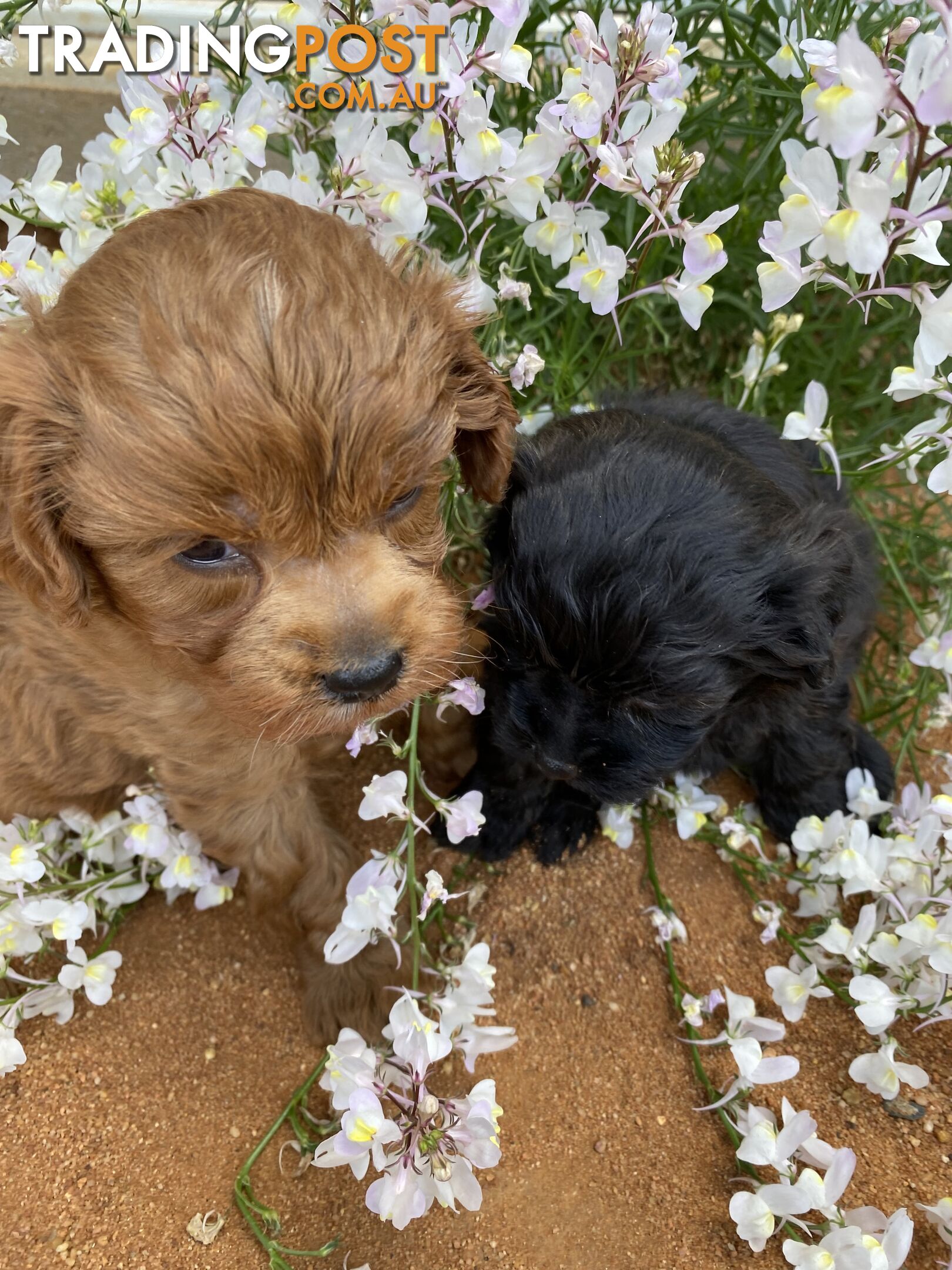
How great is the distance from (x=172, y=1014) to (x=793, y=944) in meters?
1.63

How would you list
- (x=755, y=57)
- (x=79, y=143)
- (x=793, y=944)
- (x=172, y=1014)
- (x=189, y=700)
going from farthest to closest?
(x=79, y=143) < (x=172, y=1014) < (x=793, y=944) < (x=755, y=57) < (x=189, y=700)

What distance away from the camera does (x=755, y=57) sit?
6.80 feet

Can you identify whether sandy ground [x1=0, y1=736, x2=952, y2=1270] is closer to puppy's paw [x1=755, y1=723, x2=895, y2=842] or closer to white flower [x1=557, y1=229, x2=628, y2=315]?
puppy's paw [x1=755, y1=723, x2=895, y2=842]

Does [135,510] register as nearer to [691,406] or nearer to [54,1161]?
[691,406]

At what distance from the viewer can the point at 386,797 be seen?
1.82 meters

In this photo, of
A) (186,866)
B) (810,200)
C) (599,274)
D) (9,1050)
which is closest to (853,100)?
(810,200)

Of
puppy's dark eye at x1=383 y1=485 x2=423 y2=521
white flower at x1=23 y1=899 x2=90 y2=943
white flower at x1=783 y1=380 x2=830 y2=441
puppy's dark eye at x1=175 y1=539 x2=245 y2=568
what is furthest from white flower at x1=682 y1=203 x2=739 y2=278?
white flower at x1=23 y1=899 x2=90 y2=943

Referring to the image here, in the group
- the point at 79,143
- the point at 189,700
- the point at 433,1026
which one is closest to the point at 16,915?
the point at 189,700

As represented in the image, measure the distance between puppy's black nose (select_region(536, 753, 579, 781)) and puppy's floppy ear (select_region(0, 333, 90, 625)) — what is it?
98 centimetres

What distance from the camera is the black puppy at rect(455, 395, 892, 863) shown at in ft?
5.85

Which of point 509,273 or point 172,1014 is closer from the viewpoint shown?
point 509,273

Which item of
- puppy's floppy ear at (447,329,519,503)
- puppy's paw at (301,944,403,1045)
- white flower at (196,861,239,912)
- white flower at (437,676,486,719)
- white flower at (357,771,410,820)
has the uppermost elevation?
puppy's floppy ear at (447,329,519,503)

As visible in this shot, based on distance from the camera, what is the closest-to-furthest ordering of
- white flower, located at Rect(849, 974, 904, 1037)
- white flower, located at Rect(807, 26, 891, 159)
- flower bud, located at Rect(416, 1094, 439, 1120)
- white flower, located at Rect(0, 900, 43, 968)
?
white flower, located at Rect(807, 26, 891, 159) < flower bud, located at Rect(416, 1094, 439, 1120) < white flower, located at Rect(849, 974, 904, 1037) < white flower, located at Rect(0, 900, 43, 968)

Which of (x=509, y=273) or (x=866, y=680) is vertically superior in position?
(x=509, y=273)
